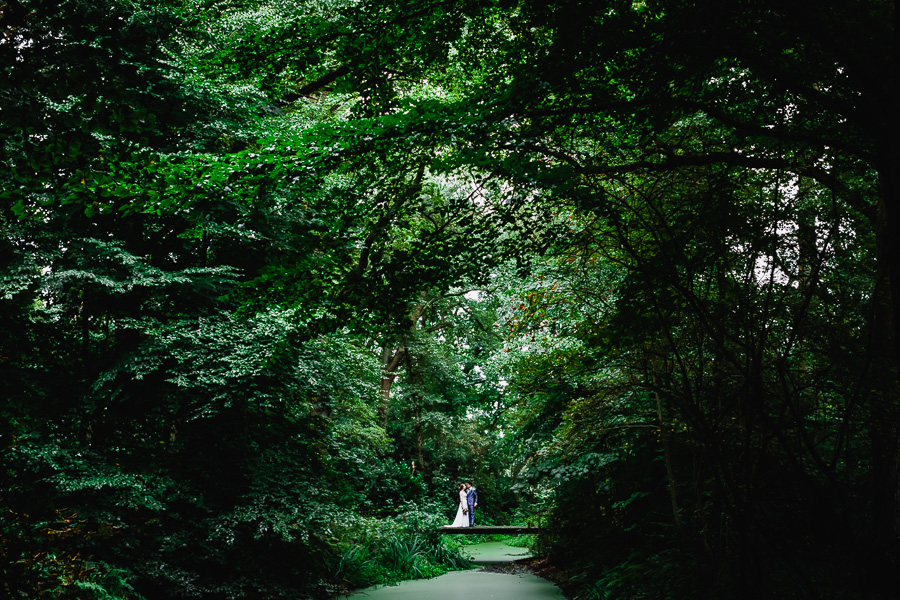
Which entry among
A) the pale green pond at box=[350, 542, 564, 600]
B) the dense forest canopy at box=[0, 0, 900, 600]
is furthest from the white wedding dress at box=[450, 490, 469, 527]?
the pale green pond at box=[350, 542, 564, 600]

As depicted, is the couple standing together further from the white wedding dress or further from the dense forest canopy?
the dense forest canopy

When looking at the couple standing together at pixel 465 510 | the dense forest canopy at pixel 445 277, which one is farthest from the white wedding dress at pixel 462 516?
the dense forest canopy at pixel 445 277

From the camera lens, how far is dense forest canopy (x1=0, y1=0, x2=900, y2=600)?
2.53 metres

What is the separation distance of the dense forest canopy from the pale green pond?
0.48 metres

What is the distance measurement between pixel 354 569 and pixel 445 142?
726 cm

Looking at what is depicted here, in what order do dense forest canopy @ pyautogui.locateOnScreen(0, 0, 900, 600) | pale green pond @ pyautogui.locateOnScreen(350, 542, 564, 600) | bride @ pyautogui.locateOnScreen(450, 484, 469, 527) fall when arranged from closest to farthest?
dense forest canopy @ pyautogui.locateOnScreen(0, 0, 900, 600) → pale green pond @ pyautogui.locateOnScreen(350, 542, 564, 600) → bride @ pyautogui.locateOnScreen(450, 484, 469, 527)

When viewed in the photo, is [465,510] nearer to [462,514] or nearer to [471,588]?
[462,514]

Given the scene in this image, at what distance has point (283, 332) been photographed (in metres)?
6.17

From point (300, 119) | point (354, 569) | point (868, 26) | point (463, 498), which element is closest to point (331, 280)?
point (868, 26)

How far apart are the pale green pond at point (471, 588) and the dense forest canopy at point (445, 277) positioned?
1.58 ft

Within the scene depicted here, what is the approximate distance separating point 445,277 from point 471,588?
5855 millimetres

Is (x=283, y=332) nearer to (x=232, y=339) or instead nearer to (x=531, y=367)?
(x=232, y=339)

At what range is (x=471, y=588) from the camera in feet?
25.9

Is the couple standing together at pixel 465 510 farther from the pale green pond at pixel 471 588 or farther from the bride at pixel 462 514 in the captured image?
the pale green pond at pixel 471 588
